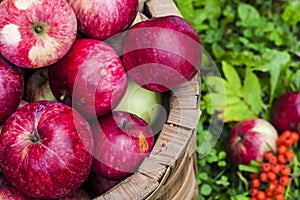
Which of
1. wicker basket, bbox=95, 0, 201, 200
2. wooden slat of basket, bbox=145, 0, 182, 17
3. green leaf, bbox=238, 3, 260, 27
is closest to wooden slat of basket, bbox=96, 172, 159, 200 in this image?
wicker basket, bbox=95, 0, 201, 200

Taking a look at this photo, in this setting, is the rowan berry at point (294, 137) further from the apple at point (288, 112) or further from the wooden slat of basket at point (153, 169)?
the wooden slat of basket at point (153, 169)

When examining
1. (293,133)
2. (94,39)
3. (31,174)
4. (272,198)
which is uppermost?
(94,39)

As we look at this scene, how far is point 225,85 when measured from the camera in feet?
6.13

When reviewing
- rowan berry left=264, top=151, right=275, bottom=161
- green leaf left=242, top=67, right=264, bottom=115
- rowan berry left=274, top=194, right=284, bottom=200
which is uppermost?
green leaf left=242, top=67, right=264, bottom=115

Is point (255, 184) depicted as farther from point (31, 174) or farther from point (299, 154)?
point (31, 174)

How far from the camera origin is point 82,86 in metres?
1.14

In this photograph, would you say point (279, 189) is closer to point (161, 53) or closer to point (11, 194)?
point (161, 53)

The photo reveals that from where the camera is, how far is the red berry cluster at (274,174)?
1.65 metres

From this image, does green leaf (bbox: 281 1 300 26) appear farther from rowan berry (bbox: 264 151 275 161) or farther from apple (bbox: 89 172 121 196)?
apple (bbox: 89 172 121 196)

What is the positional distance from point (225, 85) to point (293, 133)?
0.92ft

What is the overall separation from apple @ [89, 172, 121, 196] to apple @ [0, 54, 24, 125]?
0.72 ft

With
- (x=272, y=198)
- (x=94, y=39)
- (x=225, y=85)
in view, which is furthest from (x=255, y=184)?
(x=94, y=39)

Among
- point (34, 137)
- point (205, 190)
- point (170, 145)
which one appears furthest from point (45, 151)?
point (205, 190)

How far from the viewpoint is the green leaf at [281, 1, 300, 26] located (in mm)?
2105
